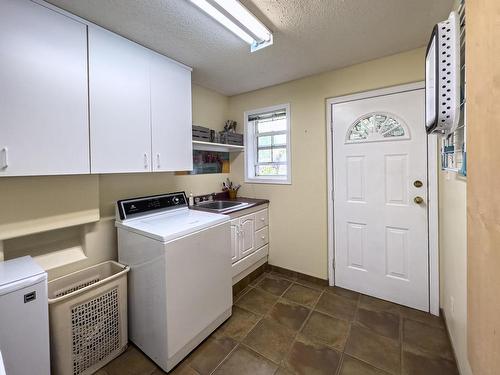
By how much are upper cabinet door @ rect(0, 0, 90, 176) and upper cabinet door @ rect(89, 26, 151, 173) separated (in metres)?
0.06

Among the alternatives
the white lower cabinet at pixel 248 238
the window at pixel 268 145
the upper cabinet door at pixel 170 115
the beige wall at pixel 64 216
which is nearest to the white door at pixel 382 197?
the window at pixel 268 145

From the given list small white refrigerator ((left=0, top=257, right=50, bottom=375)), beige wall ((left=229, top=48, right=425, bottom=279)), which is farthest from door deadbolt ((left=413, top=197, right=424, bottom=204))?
small white refrigerator ((left=0, top=257, right=50, bottom=375))

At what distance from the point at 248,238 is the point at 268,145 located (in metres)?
1.27

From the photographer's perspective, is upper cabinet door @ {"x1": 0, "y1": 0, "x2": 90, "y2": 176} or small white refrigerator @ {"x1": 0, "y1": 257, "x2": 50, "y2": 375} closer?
small white refrigerator @ {"x1": 0, "y1": 257, "x2": 50, "y2": 375}

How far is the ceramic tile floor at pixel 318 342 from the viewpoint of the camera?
1509mm

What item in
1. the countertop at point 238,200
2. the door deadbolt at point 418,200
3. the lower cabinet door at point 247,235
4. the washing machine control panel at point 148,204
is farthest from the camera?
the lower cabinet door at point 247,235

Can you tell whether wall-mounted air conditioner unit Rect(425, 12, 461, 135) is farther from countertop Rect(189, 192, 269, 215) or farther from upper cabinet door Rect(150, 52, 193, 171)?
upper cabinet door Rect(150, 52, 193, 171)

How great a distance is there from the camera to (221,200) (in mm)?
2945

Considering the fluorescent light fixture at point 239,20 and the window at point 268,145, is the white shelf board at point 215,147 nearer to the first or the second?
the window at point 268,145

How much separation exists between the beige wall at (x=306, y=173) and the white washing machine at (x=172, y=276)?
104 cm

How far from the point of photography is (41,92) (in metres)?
1.31

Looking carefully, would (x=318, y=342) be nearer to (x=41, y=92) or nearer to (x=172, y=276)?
(x=172, y=276)

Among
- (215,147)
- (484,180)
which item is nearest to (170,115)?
(215,147)

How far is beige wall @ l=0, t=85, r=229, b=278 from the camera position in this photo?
1.43 meters
